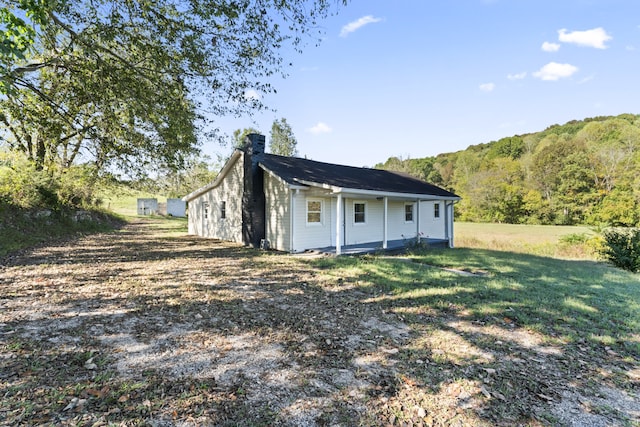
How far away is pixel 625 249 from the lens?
1132 cm

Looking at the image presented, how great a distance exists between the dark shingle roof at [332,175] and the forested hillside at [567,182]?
25.2 meters

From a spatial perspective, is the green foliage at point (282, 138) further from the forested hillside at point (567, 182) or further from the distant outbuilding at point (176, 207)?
the forested hillside at point (567, 182)

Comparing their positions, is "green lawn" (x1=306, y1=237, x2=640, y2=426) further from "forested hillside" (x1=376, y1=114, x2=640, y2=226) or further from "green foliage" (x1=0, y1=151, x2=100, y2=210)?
"forested hillside" (x1=376, y1=114, x2=640, y2=226)

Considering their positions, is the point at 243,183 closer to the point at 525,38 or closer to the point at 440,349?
the point at 440,349

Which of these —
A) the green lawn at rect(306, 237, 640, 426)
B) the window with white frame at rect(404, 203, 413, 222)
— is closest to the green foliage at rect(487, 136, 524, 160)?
the window with white frame at rect(404, 203, 413, 222)

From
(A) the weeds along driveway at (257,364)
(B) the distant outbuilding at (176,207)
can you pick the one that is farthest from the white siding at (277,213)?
(B) the distant outbuilding at (176,207)

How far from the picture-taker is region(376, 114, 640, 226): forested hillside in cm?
3111

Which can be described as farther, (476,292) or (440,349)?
(476,292)

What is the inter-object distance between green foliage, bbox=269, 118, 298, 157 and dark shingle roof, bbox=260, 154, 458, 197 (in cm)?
2257

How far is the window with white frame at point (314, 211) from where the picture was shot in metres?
12.1

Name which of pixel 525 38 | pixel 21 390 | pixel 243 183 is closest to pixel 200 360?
pixel 21 390

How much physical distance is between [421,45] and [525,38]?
4303 millimetres

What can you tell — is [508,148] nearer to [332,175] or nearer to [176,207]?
[332,175]

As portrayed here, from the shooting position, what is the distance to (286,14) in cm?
786
